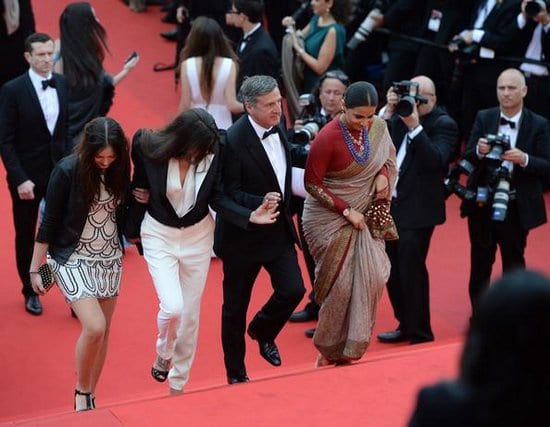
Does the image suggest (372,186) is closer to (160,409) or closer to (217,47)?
(160,409)

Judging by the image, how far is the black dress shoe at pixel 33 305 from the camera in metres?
7.49

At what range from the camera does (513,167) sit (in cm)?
722

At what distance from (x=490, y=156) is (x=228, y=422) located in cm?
291

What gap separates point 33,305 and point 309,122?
2120 millimetres

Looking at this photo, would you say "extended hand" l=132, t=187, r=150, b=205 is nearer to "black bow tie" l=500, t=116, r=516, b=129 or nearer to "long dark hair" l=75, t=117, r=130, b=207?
Answer: "long dark hair" l=75, t=117, r=130, b=207

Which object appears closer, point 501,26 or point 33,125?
point 33,125

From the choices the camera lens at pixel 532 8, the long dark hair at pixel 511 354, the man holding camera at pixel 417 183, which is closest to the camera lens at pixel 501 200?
the man holding camera at pixel 417 183

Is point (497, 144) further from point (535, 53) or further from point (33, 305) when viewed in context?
point (33, 305)

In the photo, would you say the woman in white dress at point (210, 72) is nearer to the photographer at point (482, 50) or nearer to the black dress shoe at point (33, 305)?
the black dress shoe at point (33, 305)

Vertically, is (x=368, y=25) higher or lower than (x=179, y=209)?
lower

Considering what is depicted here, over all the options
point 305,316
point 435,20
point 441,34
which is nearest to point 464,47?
point 441,34

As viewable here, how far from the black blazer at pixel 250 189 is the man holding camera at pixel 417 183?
1.22 metres

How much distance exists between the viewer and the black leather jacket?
5461 mm

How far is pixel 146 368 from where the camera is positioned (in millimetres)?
6871
